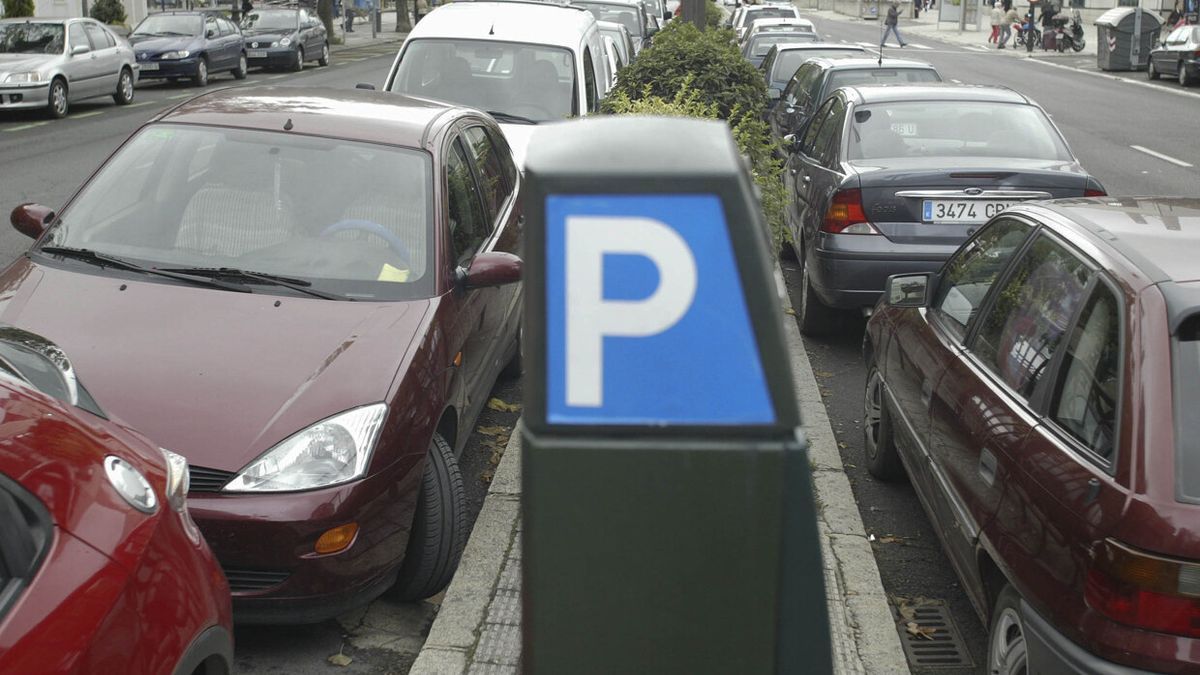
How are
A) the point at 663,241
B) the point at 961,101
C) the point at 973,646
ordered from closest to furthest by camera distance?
the point at 663,241 → the point at 973,646 → the point at 961,101

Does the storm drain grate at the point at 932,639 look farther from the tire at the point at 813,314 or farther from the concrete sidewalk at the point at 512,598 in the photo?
the tire at the point at 813,314

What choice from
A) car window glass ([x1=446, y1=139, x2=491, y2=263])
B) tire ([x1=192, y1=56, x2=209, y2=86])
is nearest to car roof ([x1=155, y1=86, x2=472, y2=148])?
car window glass ([x1=446, y1=139, x2=491, y2=263])

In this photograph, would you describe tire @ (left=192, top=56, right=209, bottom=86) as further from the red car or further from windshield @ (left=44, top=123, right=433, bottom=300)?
the red car

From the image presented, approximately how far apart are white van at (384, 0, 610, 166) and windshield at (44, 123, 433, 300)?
5307 millimetres

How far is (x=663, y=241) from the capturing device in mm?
1819

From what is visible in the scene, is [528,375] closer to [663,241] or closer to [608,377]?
[608,377]

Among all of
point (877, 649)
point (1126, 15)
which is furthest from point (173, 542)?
point (1126, 15)

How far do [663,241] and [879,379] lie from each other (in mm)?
4469

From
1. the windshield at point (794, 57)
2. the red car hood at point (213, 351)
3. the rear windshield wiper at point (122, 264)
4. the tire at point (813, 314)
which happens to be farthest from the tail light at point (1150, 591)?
the windshield at point (794, 57)

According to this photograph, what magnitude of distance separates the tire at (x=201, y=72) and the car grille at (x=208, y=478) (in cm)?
2623

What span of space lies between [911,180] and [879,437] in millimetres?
2326

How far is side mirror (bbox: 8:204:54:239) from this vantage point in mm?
5656

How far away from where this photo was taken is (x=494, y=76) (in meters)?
11.4

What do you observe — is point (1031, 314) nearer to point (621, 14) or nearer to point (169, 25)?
point (621, 14)
